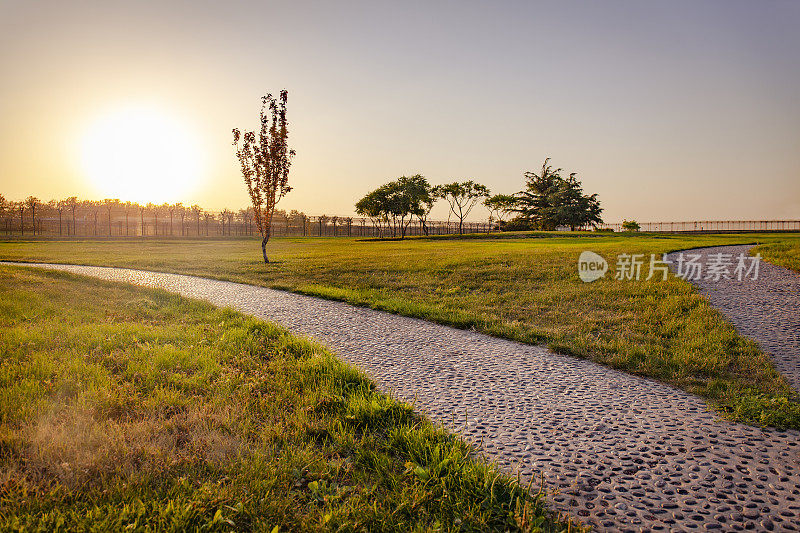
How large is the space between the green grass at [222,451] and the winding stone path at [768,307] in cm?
438

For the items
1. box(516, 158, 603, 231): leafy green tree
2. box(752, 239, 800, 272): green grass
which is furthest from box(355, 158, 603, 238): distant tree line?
box(752, 239, 800, 272): green grass

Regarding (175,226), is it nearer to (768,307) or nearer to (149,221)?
(149,221)

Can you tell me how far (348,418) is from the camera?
144 inches

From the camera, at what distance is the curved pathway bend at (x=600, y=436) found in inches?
102

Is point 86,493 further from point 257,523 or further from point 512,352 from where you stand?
point 512,352

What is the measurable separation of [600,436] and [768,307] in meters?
7.16

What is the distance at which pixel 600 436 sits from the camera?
3436 millimetres

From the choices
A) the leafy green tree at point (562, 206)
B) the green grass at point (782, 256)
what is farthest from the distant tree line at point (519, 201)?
the green grass at point (782, 256)

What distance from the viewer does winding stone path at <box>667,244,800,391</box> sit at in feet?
19.0

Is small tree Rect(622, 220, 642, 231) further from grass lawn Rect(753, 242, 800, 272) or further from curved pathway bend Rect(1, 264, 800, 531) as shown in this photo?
curved pathway bend Rect(1, 264, 800, 531)

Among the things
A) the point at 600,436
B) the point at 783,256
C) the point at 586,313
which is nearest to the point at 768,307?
the point at 586,313

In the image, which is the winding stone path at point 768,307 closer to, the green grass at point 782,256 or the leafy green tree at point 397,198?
the green grass at point 782,256

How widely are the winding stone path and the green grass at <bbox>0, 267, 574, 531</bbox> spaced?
4378 mm

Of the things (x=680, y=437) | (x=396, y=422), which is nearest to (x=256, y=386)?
(x=396, y=422)
